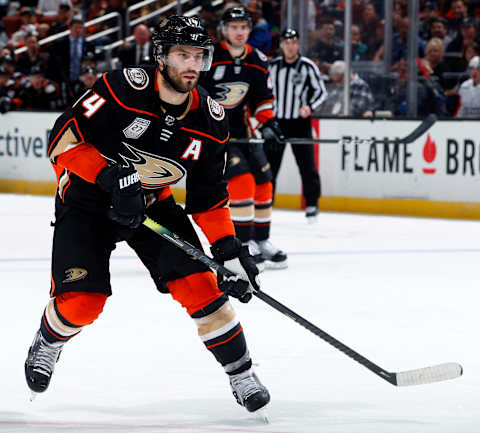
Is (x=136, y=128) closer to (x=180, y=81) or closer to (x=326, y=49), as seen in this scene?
(x=180, y=81)

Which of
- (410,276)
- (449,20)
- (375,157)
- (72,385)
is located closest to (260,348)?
(72,385)

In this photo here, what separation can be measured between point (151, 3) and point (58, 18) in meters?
1.21

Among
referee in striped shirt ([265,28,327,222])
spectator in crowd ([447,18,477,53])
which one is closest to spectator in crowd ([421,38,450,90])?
spectator in crowd ([447,18,477,53])

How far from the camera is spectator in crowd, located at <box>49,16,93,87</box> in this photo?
10.4 metres

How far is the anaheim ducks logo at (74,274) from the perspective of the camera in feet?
9.09

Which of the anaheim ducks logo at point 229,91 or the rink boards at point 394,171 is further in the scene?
the rink boards at point 394,171

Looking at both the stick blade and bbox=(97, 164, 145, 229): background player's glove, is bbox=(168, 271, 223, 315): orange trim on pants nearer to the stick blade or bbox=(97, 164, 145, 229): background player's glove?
bbox=(97, 164, 145, 229): background player's glove

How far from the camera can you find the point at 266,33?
945 cm

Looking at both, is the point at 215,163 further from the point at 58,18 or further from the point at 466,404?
the point at 58,18

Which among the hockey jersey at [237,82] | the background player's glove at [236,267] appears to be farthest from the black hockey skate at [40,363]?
the hockey jersey at [237,82]

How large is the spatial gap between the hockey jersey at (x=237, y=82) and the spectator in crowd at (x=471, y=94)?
2.88 metres

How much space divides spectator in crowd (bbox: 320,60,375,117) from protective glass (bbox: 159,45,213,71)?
5.72 metres

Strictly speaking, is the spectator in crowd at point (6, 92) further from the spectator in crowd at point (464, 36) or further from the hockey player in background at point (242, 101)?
the hockey player in background at point (242, 101)

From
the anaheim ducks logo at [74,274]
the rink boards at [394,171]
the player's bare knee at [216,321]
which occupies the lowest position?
the rink boards at [394,171]
